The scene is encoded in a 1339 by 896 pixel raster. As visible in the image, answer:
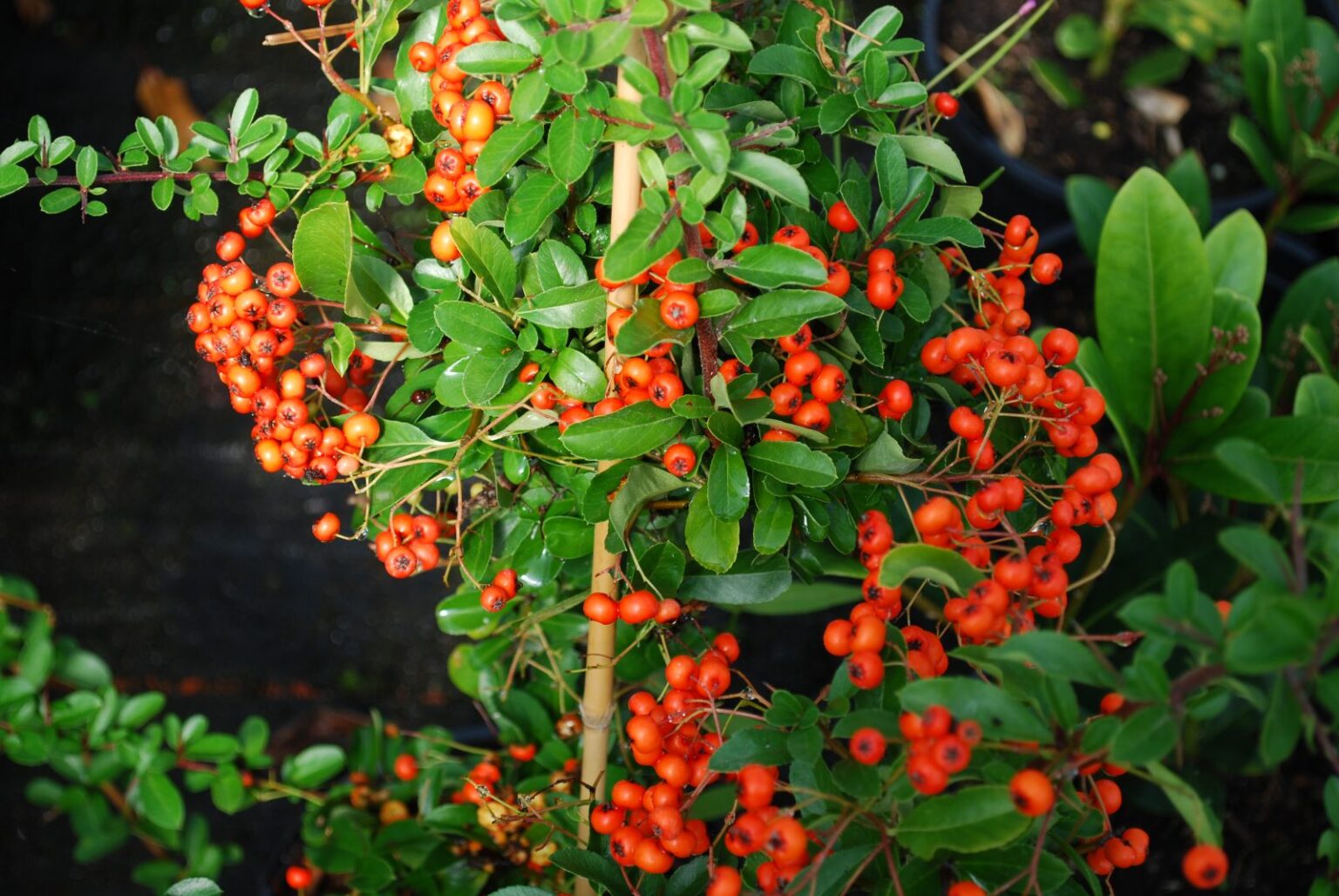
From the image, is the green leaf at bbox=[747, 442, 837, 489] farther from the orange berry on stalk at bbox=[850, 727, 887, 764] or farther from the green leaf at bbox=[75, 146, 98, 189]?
the green leaf at bbox=[75, 146, 98, 189]

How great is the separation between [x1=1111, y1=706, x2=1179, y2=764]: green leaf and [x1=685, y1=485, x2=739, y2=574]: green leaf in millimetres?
264

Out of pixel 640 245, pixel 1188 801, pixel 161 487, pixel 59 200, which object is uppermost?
pixel 640 245

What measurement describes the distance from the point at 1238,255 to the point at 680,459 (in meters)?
Result: 0.90

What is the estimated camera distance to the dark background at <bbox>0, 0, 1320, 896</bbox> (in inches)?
67.0

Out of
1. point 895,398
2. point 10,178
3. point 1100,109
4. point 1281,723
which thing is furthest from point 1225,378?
point 10,178

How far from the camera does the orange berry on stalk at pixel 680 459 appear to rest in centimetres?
71

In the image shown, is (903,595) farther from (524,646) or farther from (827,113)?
(827,113)

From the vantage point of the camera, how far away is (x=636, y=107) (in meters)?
0.64

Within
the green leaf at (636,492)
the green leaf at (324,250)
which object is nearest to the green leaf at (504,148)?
the green leaf at (324,250)

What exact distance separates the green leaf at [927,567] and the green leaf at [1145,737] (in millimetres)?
120

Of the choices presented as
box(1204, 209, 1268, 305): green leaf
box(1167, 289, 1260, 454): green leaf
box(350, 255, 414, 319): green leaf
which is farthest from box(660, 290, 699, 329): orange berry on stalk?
box(1204, 209, 1268, 305): green leaf

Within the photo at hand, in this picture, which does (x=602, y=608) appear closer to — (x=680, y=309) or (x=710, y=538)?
(x=710, y=538)

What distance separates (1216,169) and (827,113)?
1531mm

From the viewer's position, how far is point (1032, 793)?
0.57 metres
